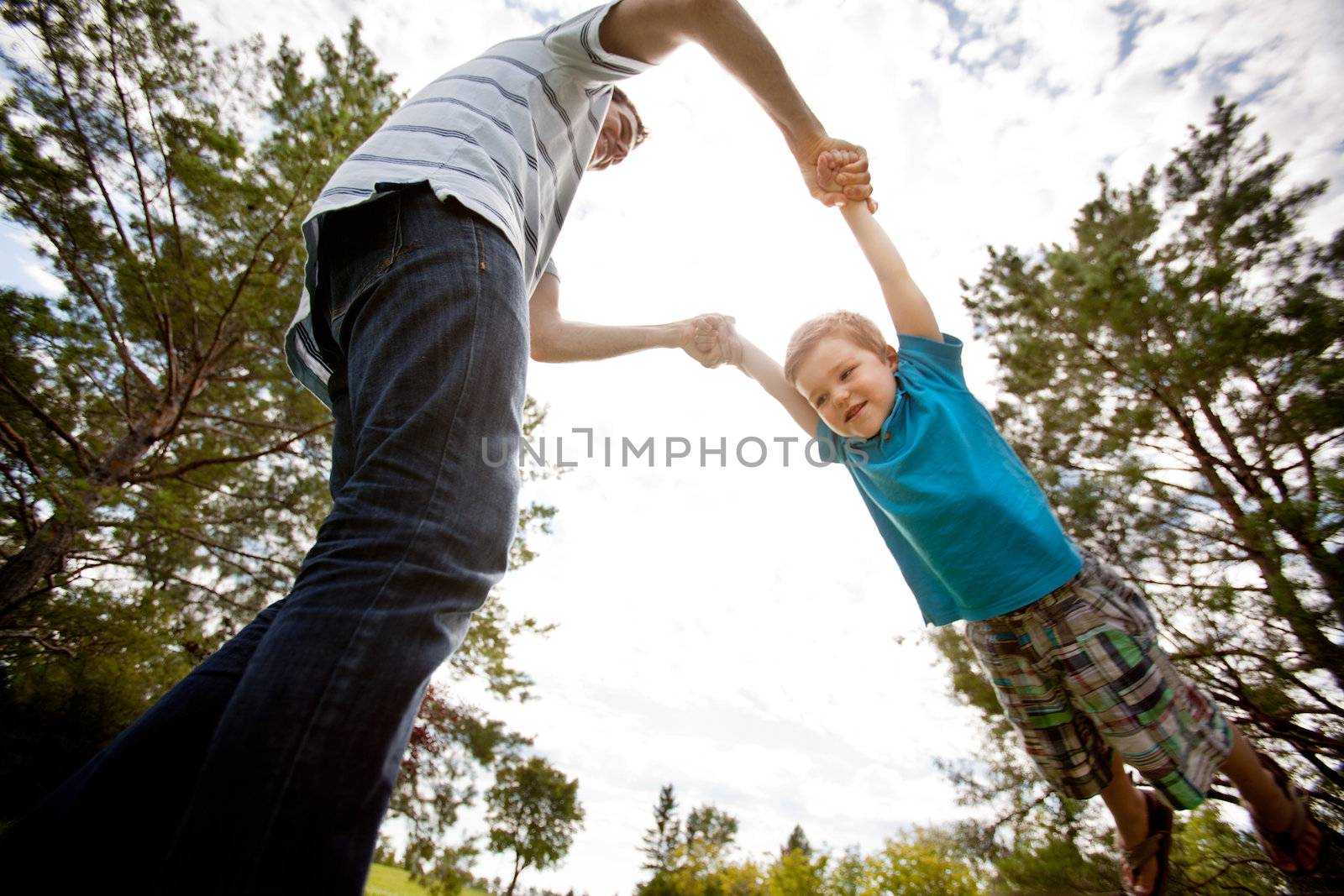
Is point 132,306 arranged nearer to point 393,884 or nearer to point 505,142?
point 505,142

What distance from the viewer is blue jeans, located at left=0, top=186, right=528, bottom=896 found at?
0.51 meters

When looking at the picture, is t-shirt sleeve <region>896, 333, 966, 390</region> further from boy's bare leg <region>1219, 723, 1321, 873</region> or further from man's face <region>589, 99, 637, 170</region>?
boy's bare leg <region>1219, 723, 1321, 873</region>

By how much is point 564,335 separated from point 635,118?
28.4 inches

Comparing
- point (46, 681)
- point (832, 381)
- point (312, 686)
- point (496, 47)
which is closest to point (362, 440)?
→ point (312, 686)

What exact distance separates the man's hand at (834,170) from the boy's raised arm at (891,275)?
0.09 feet

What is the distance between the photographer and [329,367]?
1.16 meters

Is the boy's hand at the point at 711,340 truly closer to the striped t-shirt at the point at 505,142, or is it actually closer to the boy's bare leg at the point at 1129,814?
the striped t-shirt at the point at 505,142

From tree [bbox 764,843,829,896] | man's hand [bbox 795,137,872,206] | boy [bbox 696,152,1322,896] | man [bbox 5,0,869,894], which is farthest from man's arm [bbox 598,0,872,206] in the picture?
tree [bbox 764,843,829,896]

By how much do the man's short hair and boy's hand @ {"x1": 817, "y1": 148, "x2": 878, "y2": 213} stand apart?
588mm

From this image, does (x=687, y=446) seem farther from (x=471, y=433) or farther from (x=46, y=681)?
(x=46, y=681)

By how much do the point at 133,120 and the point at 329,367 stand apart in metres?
6.72

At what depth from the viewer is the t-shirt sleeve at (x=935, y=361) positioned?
2053 mm

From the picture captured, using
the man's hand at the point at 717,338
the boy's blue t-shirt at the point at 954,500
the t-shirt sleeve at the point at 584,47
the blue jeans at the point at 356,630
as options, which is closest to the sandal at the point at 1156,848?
the boy's blue t-shirt at the point at 954,500

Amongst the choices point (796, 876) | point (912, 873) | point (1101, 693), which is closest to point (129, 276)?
point (1101, 693)
